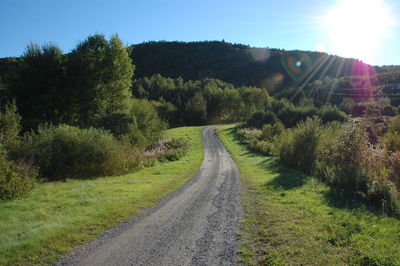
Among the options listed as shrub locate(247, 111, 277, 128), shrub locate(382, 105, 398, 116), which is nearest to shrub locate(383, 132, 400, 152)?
shrub locate(247, 111, 277, 128)

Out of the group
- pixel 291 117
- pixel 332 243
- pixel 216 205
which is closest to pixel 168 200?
pixel 216 205

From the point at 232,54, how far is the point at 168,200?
144 metres

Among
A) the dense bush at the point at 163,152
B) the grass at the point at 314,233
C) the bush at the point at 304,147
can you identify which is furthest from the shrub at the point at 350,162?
the dense bush at the point at 163,152

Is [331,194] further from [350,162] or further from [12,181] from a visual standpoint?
[12,181]

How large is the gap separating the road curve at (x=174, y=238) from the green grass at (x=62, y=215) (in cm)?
61

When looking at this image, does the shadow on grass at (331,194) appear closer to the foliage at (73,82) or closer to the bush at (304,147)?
the bush at (304,147)

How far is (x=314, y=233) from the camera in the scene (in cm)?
713

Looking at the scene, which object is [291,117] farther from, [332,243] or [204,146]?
[332,243]

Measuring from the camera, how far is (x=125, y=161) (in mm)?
21062

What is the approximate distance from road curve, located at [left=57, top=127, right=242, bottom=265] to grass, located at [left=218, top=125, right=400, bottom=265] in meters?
0.55

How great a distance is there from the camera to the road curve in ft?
19.7

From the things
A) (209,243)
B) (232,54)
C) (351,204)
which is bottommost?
(351,204)

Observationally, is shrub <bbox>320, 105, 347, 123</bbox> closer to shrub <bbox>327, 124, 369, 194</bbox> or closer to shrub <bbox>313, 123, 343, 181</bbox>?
shrub <bbox>313, 123, 343, 181</bbox>

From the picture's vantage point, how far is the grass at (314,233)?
5.78 metres
